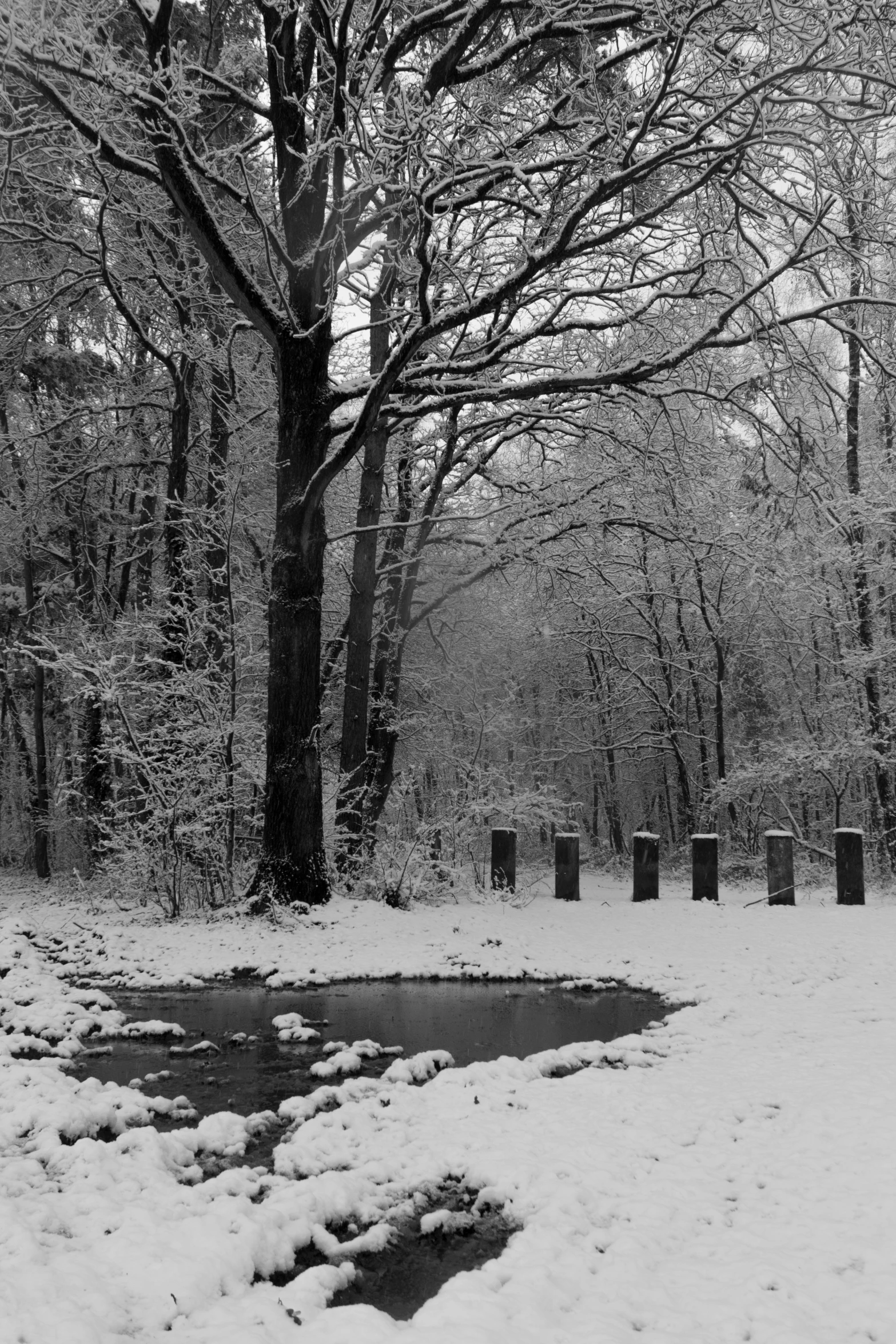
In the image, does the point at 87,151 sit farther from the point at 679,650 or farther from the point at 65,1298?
the point at 679,650

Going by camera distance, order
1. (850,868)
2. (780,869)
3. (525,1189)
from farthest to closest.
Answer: (780,869), (850,868), (525,1189)

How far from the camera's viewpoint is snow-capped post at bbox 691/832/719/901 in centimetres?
1161

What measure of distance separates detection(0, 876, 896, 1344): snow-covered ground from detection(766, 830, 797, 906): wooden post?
14.6 ft

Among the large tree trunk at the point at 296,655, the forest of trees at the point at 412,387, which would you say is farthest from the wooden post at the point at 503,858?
the large tree trunk at the point at 296,655

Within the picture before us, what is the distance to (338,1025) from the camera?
6.05 m

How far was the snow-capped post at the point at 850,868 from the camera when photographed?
10.7m

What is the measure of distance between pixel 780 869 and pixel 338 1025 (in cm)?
705

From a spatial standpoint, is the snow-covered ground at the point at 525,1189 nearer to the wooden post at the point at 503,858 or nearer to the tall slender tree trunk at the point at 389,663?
the wooden post at the point at 503,858

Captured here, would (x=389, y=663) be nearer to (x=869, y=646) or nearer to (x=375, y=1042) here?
(x=869, y=646)

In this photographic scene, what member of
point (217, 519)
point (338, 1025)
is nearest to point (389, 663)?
point (217, 519)

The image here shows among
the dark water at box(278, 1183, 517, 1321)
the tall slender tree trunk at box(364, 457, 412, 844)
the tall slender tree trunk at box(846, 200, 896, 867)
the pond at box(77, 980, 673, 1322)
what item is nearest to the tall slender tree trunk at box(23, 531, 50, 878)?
the tall slender tree trunk at box(364, 457, 412, 844)

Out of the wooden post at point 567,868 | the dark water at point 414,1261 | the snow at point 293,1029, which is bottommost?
the dark water at point 414,1261

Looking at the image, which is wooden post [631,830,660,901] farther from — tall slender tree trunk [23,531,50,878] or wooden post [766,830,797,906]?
tall slender tree trunk [23,531,50,878]

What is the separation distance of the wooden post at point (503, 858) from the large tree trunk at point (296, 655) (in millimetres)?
2803
